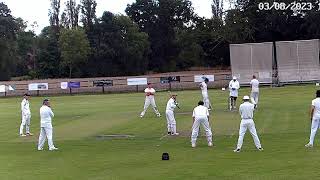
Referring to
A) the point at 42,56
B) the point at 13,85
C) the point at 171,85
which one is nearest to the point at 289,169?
the point at 171,85

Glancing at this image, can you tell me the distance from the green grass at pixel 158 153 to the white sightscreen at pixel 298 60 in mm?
30372

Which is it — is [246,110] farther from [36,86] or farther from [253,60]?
[36,86]

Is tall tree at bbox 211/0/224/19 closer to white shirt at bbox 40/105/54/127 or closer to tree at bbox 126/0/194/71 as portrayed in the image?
tree at bbox 126/0/194/71

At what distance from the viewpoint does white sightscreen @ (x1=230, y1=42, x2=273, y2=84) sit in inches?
2625

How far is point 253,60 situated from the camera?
67062mm

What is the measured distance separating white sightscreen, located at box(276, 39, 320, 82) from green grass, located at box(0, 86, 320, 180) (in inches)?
1196

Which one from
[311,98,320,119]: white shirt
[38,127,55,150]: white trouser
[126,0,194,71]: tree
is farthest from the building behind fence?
[311,98,320,119]: white shirt

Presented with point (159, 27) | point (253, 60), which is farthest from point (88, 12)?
point (253, 60)

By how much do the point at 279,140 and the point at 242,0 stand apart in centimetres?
7109

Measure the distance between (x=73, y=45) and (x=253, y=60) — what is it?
32.9 m

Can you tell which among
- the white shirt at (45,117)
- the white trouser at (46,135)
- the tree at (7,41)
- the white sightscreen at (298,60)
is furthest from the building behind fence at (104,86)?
the white shirt at (45,117)

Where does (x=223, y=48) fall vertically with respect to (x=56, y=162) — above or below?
above

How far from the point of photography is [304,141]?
2269 centimetres

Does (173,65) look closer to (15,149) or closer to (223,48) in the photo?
(223,48)
